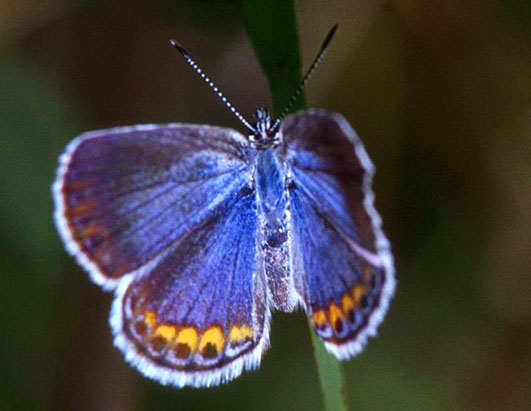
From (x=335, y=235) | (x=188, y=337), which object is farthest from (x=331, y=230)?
(x=188, y=337)

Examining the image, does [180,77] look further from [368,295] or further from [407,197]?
[368,295]

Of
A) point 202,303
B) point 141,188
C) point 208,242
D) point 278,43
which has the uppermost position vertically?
point 278,43

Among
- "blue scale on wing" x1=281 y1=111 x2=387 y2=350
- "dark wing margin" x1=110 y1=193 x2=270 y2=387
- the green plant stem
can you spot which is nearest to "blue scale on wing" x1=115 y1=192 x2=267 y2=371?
"dark wing margin" x1=110 y1=193 x2=270 y2=387

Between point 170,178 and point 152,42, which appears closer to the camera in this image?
point 170,178

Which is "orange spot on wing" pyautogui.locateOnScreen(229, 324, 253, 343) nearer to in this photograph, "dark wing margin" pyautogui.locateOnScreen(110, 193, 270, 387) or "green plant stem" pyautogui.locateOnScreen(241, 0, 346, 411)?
"dark wing margin" pyautogui.locateOnScreen(110, 193, 270, 387)

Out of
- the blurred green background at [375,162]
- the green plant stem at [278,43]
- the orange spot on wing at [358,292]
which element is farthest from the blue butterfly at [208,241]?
the blurred green background at [375,162]

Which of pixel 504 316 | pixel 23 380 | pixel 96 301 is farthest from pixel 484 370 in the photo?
pixel 23 380

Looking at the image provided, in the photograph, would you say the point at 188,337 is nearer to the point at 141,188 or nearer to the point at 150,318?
the point at 150,318
